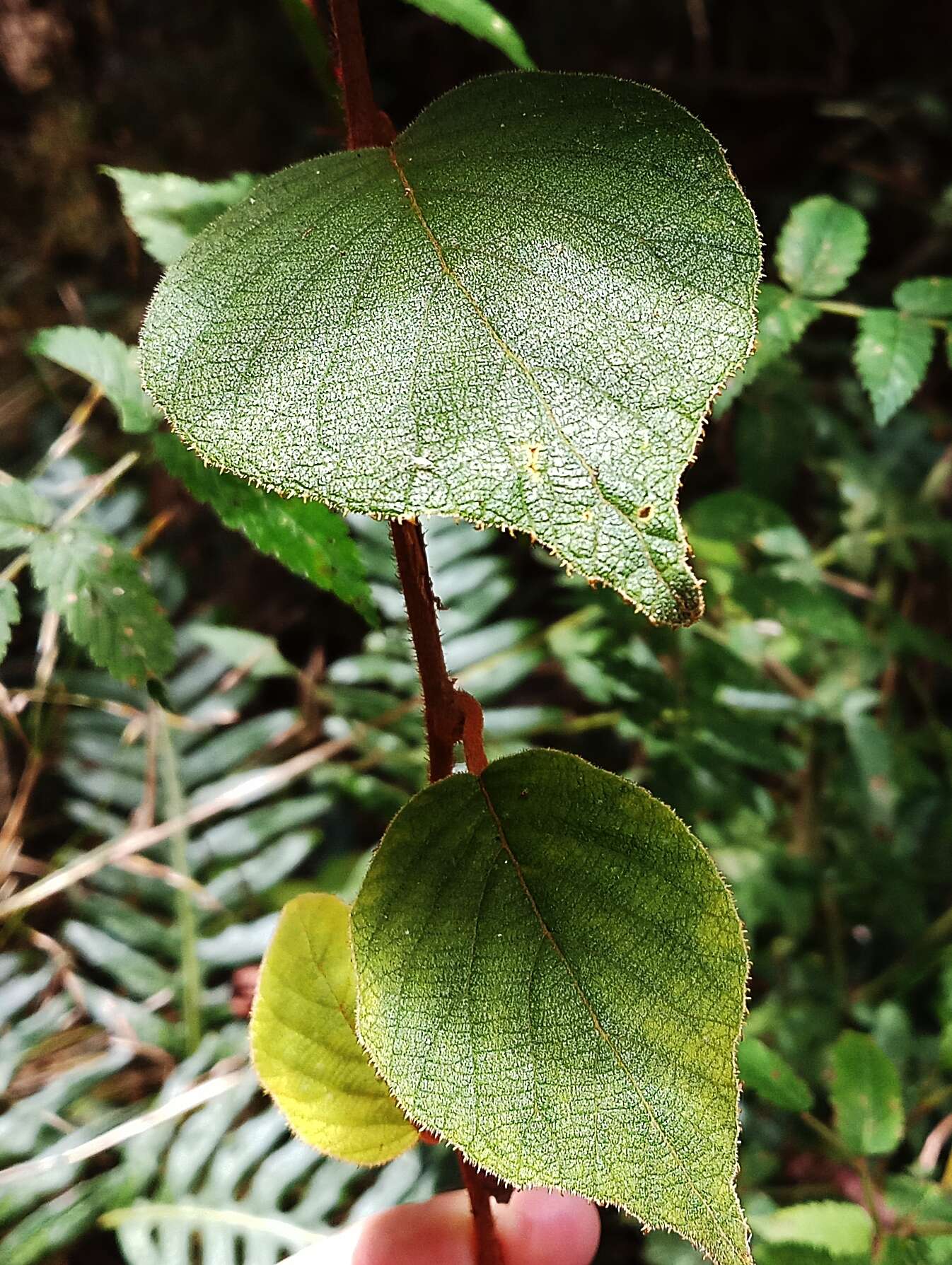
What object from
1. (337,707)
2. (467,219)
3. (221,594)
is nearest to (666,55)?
(221,594)

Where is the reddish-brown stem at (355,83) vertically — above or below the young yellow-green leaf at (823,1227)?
above

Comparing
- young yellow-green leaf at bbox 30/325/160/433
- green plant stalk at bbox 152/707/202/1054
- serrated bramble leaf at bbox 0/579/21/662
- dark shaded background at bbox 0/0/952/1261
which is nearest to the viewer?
serrated bramble leaf at bbox 0/579/21/662

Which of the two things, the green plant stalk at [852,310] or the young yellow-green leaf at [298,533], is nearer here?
the young yellow-green leaf at [298,533]

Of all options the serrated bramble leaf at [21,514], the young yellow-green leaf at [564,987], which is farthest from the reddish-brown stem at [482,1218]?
the serrated bramble leaf at [21,514]

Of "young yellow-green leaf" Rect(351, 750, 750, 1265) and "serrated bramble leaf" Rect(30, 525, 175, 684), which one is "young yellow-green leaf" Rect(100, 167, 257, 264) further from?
"young yellow-green leaf" Rect(351, 750, 750, 1265)

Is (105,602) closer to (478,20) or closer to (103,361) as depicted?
(103,361)

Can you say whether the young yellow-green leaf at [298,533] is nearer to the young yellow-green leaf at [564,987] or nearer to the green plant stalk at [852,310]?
the young yellow-green leaf at [564,987]

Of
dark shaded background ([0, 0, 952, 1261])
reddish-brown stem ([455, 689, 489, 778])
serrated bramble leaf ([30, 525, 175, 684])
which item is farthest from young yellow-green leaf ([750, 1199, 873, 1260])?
dark shaded background ([0, 0, 952, 1261])

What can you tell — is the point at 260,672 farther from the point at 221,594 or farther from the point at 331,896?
the point at 331,896
